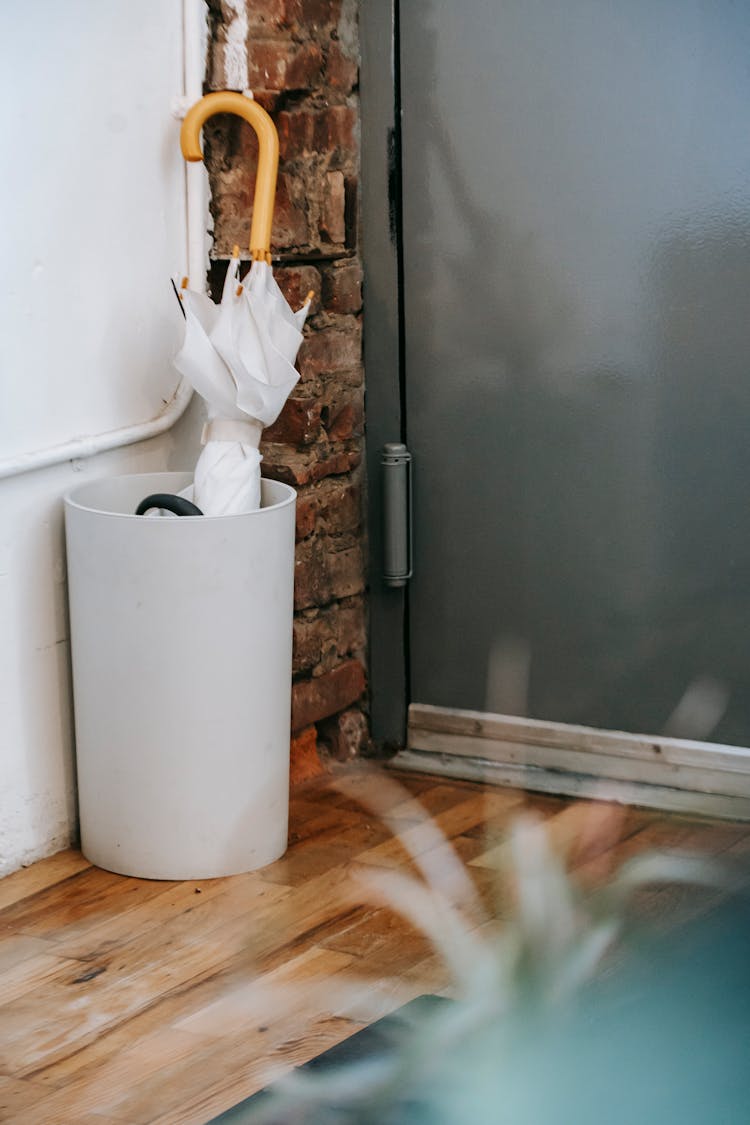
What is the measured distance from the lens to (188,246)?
2314 millimetres

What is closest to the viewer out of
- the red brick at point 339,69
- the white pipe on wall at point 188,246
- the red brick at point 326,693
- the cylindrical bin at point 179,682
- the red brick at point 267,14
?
the cylindrical bin at point 179,682

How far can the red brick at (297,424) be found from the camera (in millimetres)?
2402

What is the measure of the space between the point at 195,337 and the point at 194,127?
1.07ft

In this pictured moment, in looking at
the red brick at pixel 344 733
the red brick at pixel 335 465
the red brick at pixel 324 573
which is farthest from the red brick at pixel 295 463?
the red brick at pixel 344 733

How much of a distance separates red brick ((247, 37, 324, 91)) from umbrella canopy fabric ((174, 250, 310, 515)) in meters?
0.35

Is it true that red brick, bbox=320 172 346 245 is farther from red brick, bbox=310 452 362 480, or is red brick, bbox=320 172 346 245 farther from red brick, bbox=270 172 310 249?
red brick, bbox=310 452 362 480

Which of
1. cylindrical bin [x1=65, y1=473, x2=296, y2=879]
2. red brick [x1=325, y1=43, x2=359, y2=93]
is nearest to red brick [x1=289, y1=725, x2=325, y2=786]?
cylindrical bin [x1=65, y1=473, x2=296, y2=879]

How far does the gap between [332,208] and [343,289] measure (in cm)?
13

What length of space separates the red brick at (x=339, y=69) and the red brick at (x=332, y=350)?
14.6 inches

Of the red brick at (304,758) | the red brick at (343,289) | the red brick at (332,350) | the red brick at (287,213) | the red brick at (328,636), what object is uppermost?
the red brick at (287,213)

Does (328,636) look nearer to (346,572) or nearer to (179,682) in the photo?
(346,572)

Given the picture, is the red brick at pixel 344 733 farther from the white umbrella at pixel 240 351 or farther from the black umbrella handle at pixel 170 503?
the black umbrella handle at pixel 170 503

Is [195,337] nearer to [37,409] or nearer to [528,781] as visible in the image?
[37,409]

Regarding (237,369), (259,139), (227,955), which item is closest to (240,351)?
(237,369)
